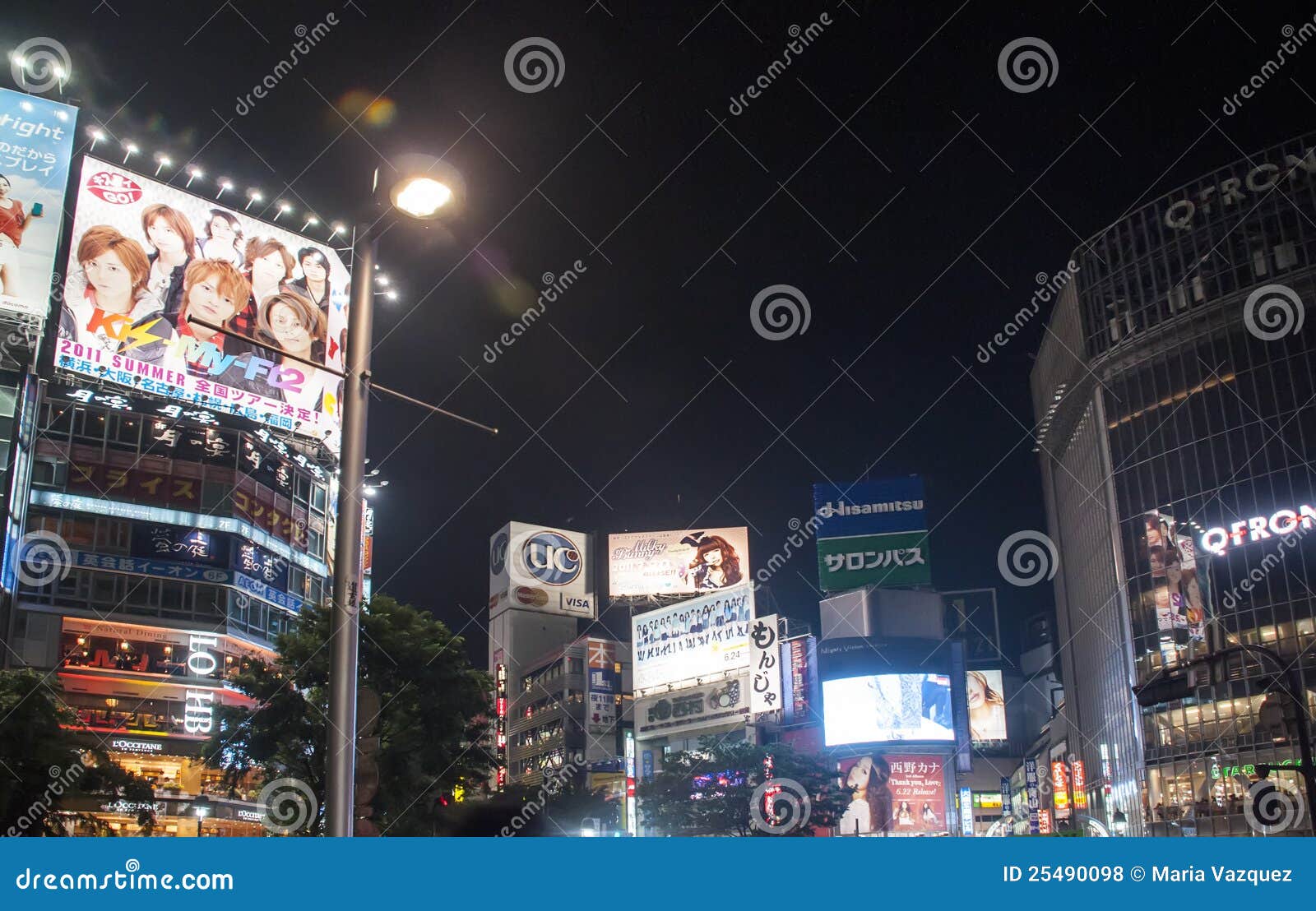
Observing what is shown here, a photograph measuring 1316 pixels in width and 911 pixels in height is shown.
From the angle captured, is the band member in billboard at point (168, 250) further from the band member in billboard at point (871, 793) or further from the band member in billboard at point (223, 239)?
the band member in billboard at point (871, 793)

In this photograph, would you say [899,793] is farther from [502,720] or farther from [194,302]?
[194,302]

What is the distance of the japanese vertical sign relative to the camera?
243ft

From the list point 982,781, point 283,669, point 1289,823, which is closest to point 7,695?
point 283,669

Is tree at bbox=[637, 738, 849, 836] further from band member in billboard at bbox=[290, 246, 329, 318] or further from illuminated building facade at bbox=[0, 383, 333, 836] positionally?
band member in billboard at bbox=[290, 246, 329, 318]

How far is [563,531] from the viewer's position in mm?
100438

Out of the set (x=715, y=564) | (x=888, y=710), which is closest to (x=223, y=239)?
(x=715, y=564)

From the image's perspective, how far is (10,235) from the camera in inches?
1583

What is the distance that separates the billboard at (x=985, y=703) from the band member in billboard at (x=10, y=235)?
80.2 m

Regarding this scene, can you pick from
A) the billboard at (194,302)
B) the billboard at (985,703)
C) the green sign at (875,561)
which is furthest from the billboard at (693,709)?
the billboard at (194,302)

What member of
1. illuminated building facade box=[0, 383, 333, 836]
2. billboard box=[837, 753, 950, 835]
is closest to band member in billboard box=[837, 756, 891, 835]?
billboard box=[837, 753, 950, 835]

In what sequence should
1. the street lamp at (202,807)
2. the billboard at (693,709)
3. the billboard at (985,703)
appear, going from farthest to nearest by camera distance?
the billboard at (985,703)
the billboard at (693,709)
the street lamp at (202,807)

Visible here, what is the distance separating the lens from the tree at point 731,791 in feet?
181

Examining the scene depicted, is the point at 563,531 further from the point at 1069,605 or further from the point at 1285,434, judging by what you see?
the point at 1285,434

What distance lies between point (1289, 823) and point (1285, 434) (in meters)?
20.2
